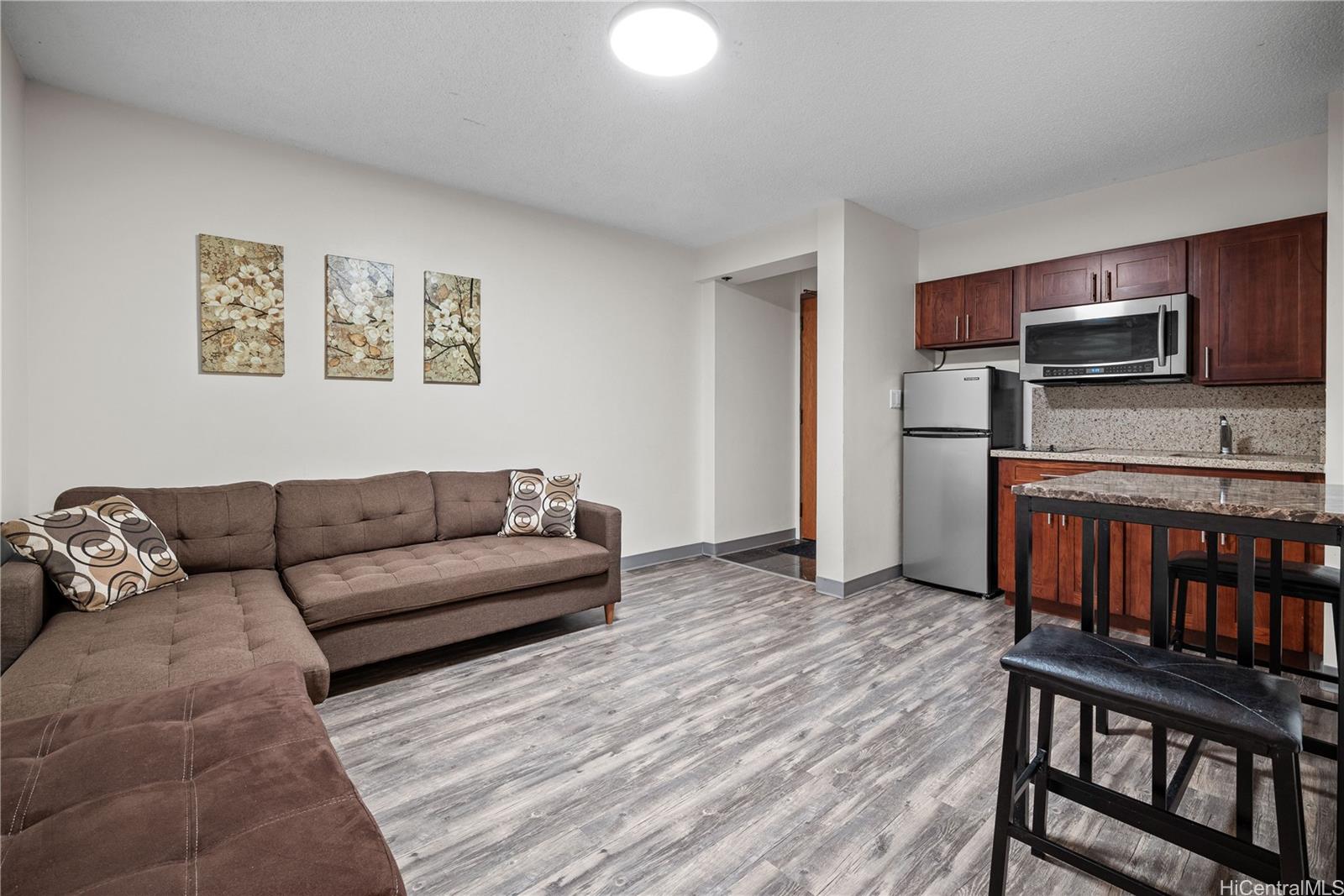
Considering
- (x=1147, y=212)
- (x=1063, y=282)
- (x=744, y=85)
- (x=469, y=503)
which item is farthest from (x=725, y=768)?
(x=1147, y=212)

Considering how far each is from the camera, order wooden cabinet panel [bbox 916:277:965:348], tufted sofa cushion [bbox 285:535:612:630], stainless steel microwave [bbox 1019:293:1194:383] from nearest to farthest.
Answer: tufted sofa cushion [bbox 285:535:612:630]
stainless steel microwave [bbox 1019:293:1194:383]
wooden cabinet panel [bbox 916:277:965:348]

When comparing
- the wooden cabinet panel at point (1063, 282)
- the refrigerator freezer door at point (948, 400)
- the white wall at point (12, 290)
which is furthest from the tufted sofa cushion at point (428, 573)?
the wooden cabinet panel at point (1063, 282)

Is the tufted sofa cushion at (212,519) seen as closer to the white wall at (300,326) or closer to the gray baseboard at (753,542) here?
the white wall at (300,326)

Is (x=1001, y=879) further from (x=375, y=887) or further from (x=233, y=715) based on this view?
(x=233, y=715)

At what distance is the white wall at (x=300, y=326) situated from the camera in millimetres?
2602

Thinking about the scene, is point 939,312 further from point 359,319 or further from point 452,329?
point 359,319

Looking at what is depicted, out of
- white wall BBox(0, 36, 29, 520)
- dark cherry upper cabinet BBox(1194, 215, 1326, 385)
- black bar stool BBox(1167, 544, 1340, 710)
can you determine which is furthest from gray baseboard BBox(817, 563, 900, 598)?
white wall BBox(0, 36, 29, 520)

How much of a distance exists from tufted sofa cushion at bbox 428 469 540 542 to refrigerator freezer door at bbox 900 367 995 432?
2832 millimetres

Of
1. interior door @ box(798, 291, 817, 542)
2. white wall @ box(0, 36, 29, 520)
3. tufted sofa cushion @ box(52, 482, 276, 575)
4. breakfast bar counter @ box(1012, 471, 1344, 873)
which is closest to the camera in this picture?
breakfast bar counter @ box(1012, 471, 1344, 873)

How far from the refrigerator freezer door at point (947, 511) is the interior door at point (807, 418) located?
1.37m

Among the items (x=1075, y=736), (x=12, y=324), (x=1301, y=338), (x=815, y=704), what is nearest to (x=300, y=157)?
(x=12, y=324)

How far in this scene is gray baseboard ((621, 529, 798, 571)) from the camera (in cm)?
466

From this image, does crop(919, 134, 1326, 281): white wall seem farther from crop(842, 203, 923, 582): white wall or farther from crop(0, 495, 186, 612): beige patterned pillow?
crop(0, 495, 186, 612): beige patterned pillow

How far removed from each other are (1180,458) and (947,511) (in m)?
1.28
